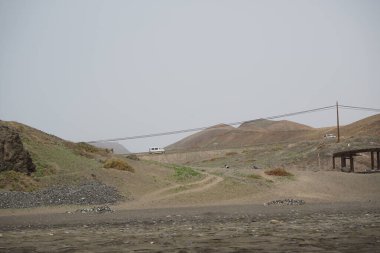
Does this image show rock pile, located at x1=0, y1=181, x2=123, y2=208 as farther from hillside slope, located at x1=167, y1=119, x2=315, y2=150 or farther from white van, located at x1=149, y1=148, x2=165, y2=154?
hillside slope, located at x1=167, y1=119, x2=315, y2=150

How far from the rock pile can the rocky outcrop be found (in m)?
4.64

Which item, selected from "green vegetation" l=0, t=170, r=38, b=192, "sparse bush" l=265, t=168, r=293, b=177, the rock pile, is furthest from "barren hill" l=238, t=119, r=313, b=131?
"green vegetation" l=0, t=170, r=38, b=192

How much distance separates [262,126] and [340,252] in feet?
588

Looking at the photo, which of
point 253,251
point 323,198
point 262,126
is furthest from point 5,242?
point 262,126

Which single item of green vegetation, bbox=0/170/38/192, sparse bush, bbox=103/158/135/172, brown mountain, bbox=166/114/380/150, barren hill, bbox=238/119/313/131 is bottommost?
green vegetation, bbox=0/170/38/192

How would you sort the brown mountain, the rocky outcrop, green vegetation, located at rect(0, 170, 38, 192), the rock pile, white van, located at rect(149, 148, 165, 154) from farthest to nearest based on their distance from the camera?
the brown mountain < white van, located at rect(149, 148, 165, 154) < the rocky outcrop < green vegetation, located at rect(0, 170, 38, 192) < the rock pile

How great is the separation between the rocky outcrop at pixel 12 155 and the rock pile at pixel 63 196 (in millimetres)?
4639

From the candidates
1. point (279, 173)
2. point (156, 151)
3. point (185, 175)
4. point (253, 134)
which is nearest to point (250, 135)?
point (253, 134)

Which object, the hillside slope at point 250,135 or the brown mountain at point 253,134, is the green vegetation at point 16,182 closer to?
the brown mountain at point 253,134

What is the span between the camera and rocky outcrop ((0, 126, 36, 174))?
34562mm

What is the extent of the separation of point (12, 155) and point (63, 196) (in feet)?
26.0

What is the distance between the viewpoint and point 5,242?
1246 centimetres

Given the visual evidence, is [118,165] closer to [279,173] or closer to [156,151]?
[279,173]

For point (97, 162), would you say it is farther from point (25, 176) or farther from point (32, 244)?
point (32, 244)
